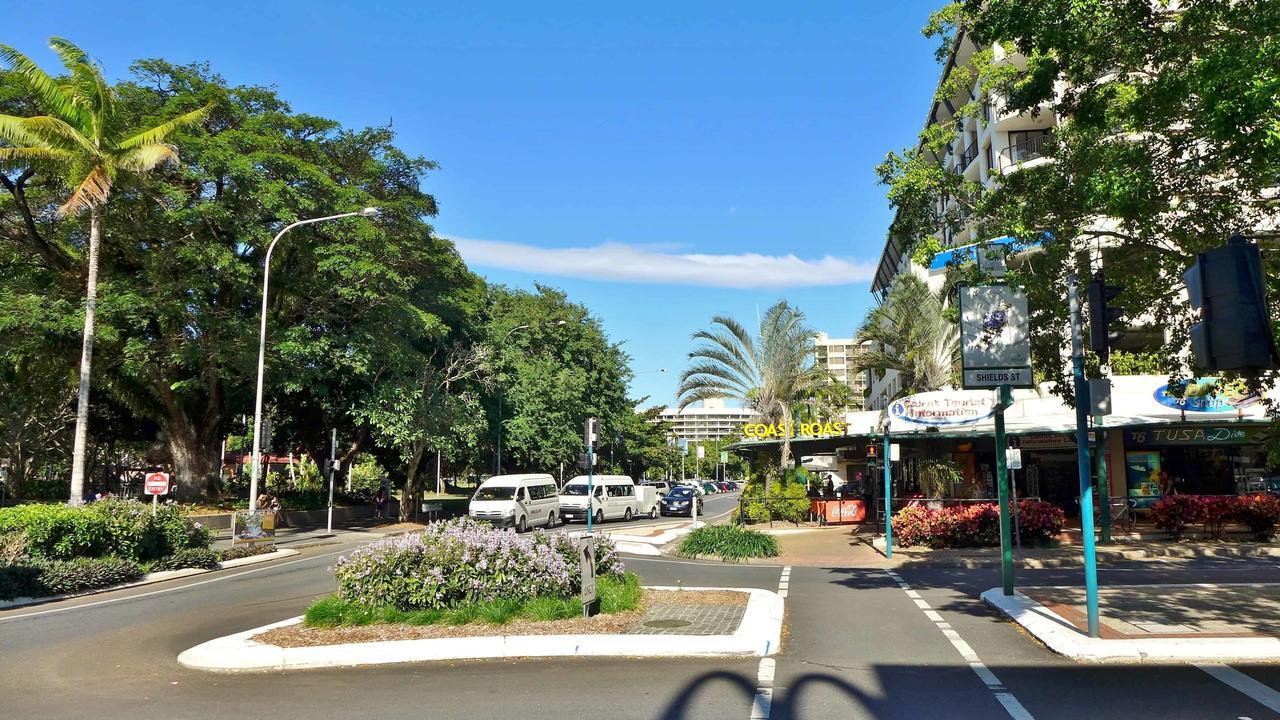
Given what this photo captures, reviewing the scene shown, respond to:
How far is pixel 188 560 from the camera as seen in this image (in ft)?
61.9

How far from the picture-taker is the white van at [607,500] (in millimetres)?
37125

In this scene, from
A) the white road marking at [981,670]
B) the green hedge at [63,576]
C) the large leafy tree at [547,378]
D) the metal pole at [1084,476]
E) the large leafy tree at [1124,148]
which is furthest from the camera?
the large leafy tree at [547,378]

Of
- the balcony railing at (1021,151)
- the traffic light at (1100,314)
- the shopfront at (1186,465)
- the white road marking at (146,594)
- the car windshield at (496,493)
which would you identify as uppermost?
the balcony railing at (1021,151)

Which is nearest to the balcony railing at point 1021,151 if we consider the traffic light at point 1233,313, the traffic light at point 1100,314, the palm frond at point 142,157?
the traffic light at point 1100,314

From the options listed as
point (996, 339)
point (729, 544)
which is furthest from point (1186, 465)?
point (996, 339)

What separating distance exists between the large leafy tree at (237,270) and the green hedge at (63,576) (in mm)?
12197

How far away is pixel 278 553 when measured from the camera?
2320cm

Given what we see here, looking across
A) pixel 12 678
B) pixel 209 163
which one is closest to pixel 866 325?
pixel 209 163

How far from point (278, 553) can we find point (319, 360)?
31.8ft

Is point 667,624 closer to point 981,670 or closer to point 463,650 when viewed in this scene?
point 463,650

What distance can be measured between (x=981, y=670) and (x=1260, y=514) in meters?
16.9

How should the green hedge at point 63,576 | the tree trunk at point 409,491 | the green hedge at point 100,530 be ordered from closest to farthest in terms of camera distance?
1. the green hedge at point 63,576
2. the green hedge at point 100,530
3. the tree trunk at point 409,491

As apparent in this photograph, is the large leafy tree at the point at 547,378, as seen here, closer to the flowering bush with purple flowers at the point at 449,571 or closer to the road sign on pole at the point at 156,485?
the road sign on pole at the point at 156,485

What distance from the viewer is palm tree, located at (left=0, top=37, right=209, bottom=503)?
19562mm
